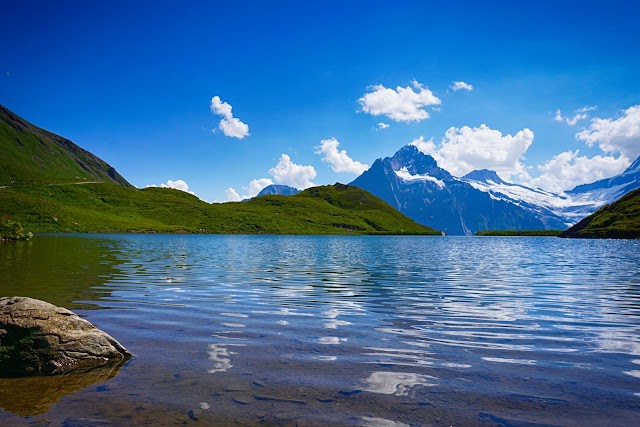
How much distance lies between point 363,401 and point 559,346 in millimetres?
8776

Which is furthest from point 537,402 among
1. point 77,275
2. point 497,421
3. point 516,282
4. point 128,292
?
point 77,275

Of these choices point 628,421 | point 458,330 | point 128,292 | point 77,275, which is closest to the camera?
point 628,421

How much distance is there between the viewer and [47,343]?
39.0 feet

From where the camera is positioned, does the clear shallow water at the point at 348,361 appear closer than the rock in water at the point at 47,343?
Yes

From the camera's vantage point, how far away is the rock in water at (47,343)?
11.6m

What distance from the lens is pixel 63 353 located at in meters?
12.0

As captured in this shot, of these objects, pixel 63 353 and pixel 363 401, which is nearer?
pixel 363 401

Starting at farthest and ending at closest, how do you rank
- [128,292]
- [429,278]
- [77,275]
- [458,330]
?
[429,278]
[77,275]
[128,292]
[458,330]

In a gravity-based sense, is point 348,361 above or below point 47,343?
below

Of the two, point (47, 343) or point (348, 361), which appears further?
point (348, 361)

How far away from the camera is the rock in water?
11.6 metres

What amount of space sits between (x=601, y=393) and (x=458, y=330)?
7119 millimetres

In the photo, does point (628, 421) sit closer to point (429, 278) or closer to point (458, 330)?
point (458, 330)

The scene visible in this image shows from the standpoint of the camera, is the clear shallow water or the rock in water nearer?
the clear shallow water
